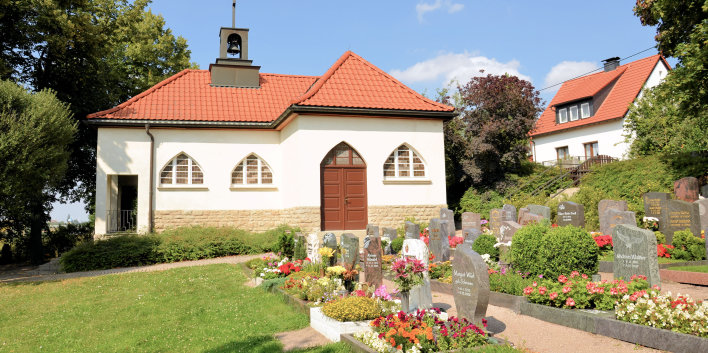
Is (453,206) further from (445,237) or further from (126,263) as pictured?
(126,263)

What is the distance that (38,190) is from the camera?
13.8 metres

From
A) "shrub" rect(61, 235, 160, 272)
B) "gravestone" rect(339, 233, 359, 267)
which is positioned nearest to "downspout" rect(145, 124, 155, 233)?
"shrub" rect(61, 235, 160, 272)

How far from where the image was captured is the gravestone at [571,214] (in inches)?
576

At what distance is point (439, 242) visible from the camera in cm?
1246

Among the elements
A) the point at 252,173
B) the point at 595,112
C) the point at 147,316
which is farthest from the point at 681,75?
the point at 595,112

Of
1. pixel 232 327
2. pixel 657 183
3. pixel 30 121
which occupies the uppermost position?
pixel 30 121

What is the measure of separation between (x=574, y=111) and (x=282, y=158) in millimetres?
24198

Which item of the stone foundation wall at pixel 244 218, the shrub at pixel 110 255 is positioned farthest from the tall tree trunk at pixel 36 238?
the shrub at pixel 110 255

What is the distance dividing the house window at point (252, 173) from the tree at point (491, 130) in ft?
32.7

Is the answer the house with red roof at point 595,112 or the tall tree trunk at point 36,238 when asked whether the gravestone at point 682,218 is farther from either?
the tall tree trunk at point 36,238

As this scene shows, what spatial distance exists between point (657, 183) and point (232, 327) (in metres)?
18.3

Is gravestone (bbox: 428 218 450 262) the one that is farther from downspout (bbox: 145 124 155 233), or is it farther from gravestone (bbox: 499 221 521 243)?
downspout (bbox: 145 124 155 233)

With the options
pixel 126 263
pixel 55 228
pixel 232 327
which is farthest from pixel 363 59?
pixel 55 228

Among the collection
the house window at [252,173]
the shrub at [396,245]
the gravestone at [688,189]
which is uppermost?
the house window at [252,173]
